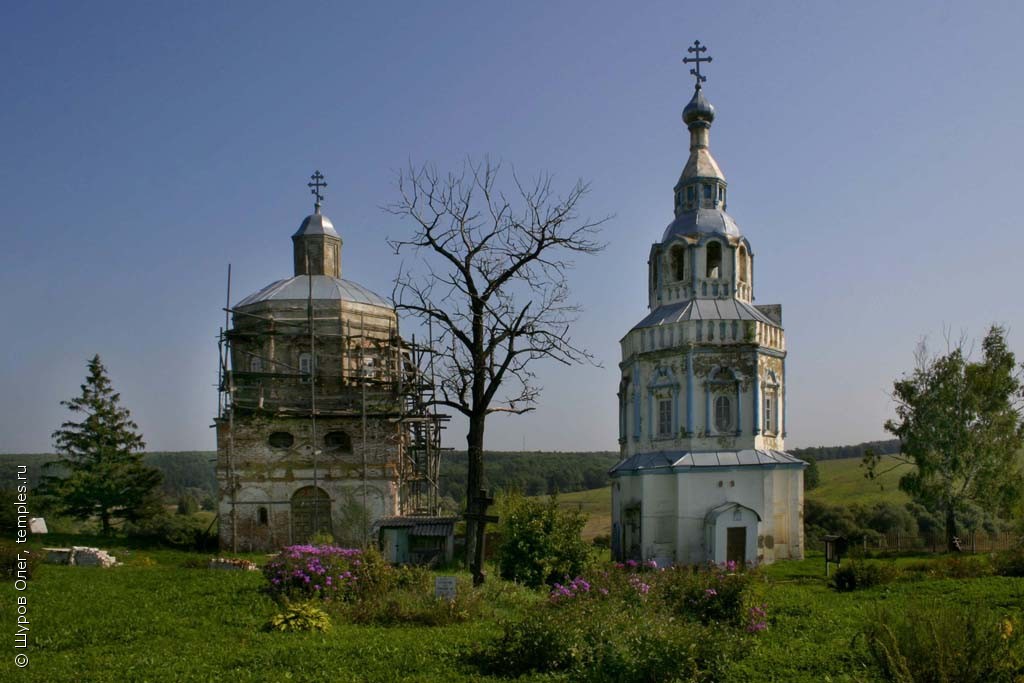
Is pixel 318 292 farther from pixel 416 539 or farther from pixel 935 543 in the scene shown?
pixel 935 543

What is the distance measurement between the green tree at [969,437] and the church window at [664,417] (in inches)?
375

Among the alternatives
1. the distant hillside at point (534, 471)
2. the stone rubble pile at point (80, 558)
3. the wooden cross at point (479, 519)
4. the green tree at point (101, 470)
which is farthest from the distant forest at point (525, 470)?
the wooden cross at point (479, 519)

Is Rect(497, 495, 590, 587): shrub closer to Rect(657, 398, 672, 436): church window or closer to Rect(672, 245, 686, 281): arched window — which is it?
Rect(657, 398, 672, 436): church window

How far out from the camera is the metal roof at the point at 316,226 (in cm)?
3384

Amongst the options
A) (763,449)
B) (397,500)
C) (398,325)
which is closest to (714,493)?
(763,449)

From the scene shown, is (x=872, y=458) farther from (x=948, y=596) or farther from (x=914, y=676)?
(x=914, y=676)

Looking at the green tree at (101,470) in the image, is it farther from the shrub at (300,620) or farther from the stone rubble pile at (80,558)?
the shrub at (300,620)

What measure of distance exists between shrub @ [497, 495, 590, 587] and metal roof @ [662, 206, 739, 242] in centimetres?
1416

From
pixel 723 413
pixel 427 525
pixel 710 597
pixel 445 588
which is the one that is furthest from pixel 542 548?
pixel 723 413

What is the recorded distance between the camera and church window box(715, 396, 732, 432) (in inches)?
1030

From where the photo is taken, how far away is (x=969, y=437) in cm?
2866

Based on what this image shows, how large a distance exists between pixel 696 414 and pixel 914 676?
19.0 metres

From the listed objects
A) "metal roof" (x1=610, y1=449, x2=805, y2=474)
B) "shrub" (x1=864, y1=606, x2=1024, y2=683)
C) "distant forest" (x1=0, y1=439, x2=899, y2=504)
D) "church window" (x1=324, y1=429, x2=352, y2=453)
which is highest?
"church window" (x1=324, y1=429, x2=352, y2=453)

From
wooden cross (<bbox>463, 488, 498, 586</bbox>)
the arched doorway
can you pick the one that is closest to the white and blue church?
the arched doorway
